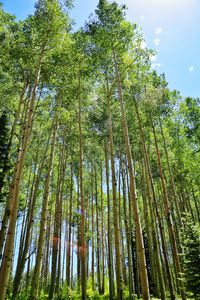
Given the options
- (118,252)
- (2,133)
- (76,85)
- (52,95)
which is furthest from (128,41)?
(118,252)

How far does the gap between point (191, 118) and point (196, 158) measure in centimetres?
330

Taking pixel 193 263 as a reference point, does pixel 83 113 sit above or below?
above

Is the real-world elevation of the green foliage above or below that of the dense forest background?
below

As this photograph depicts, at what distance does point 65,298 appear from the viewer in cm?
1327

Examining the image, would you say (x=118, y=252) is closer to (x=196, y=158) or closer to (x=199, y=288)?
(x=199, y=288)

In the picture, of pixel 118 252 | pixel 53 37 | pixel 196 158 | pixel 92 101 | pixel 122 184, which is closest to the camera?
pixel 118 252

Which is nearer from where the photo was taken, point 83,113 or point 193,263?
point 193,263

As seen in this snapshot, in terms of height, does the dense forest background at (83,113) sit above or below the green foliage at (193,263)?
above

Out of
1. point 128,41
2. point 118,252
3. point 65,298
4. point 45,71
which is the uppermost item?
point 128,41

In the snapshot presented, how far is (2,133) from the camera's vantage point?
13.5m

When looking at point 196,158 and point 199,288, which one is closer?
point 199,288

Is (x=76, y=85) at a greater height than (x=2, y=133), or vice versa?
(x=76, y=85)

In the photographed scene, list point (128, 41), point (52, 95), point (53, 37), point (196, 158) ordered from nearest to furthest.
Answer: point (53, 37) → point (128, 41) → point (52, 95) → point (196, 158)

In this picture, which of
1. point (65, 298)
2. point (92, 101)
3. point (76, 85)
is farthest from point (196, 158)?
point (65, 298)
